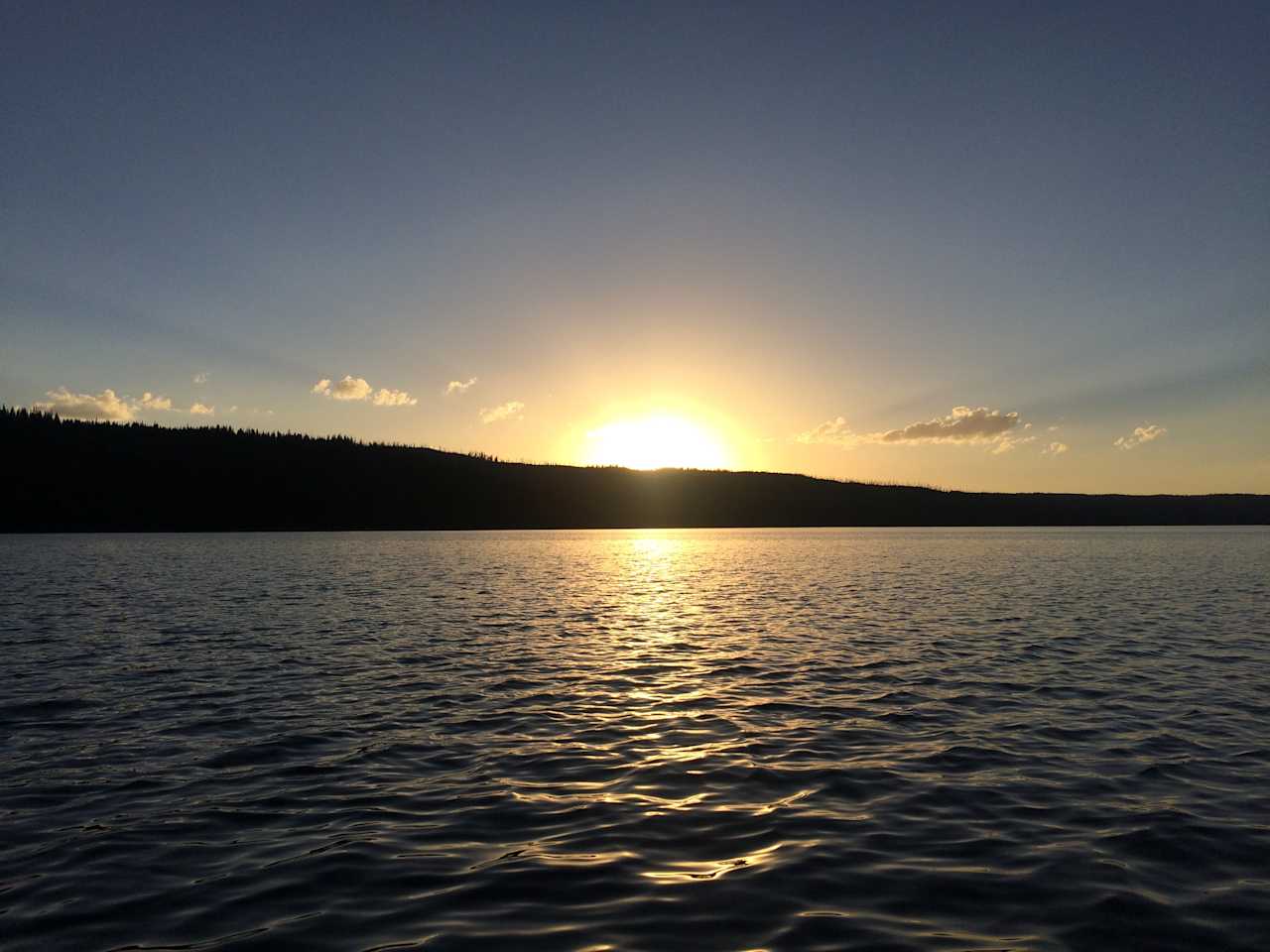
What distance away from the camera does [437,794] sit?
15141mm

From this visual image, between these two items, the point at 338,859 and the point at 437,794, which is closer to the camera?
the point at 338,859

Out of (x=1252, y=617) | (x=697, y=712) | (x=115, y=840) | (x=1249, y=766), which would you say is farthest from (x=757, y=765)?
(x=1252, y=617)

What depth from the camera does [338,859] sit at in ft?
39.8

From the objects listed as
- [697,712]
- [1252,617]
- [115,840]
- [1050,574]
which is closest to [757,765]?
[697,712]

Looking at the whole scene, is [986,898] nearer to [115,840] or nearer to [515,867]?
[515,867]

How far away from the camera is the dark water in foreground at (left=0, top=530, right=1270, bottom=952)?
1030 cm

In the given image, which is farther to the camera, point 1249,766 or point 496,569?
point 496,569

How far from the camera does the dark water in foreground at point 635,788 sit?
10.3m

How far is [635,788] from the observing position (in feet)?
51.1

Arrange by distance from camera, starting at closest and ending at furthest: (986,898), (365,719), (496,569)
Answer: (986,898) < (365,719) < (496,569)

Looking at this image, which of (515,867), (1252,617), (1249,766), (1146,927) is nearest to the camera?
(1146,927)

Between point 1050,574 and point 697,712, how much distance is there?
6167cm

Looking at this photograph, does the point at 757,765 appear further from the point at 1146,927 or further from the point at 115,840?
the point at 115,840

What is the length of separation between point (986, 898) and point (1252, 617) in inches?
1614
